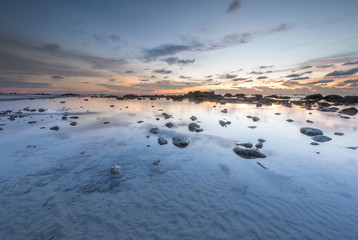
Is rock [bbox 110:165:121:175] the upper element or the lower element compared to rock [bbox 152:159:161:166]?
upper

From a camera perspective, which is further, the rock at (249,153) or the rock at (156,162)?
the rock at (249,153)

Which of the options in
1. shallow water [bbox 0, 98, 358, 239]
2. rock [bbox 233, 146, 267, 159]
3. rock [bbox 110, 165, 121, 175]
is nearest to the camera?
shallow water [bbox 0, 98, 358, 239]

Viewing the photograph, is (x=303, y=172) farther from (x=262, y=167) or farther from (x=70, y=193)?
(x=70, y=193)

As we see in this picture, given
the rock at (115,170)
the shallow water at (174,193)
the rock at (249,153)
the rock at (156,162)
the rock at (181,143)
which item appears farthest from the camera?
the rock at (181,143)

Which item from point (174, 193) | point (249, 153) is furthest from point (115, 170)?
point (249, 153)

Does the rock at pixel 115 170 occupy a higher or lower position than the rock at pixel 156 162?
higher

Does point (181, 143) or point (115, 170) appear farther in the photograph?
point (181, 143)

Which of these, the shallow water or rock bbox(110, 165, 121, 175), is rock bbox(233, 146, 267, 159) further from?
rock bbox(110, 165, 121, 175)

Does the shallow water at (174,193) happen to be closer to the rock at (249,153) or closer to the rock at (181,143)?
the rock at (249,153)

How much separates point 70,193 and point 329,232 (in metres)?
8.65

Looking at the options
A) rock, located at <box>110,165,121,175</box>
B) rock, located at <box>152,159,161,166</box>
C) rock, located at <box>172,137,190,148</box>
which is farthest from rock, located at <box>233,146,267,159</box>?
rock, located at <box>110,165,121,175</box>

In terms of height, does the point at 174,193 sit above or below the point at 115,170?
below

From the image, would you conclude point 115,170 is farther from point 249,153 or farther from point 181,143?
point 249,153

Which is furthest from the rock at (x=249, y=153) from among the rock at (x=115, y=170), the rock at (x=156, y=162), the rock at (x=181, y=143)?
the rock at (x=115, y=170)
